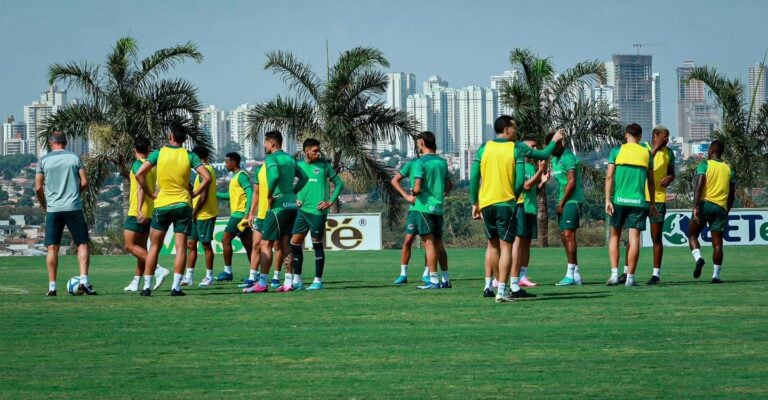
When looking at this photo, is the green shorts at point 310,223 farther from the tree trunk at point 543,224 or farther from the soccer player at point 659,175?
the tree trunk at point 543,224

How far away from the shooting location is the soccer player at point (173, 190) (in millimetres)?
16188

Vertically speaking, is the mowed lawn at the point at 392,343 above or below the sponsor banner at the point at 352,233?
below

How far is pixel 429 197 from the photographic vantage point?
17281 millimetres

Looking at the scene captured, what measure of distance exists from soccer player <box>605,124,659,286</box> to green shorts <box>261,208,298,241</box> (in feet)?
14.0

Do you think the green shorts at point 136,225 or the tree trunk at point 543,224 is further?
the tree trunk at point 543,224

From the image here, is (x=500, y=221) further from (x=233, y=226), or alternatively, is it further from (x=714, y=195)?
(x=233, y=226)

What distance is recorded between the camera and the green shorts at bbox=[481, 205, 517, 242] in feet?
47.6

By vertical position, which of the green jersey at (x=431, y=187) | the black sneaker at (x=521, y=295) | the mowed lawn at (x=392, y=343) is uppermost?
the green jersey at (x=431, y=187)

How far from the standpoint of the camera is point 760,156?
1638 inches

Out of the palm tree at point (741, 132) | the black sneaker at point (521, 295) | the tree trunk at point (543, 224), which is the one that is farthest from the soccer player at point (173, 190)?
the palm tree at point (741, 132)

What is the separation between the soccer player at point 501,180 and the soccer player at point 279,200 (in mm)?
3388

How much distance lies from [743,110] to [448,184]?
26.0 m

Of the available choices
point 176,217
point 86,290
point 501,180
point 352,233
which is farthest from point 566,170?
point 352,233

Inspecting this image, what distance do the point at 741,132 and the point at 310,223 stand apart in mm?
27292
